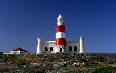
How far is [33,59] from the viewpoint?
1991 inches

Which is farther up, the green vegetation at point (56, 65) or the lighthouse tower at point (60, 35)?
the lighthouse tower at point (60, 35)

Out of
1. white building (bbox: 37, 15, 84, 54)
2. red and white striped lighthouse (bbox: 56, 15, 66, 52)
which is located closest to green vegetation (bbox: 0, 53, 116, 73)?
red and white striped lighthouse (bbox: 56, 15, 66, 52)

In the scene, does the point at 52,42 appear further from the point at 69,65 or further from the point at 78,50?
the point at 69,65

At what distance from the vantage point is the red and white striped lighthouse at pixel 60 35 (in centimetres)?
5988

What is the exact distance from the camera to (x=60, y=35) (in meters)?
59.9

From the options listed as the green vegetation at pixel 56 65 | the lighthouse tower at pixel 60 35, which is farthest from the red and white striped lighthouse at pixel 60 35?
the green vegetation at pixel 56 65

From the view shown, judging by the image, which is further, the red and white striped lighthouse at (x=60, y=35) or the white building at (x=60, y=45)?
the white building at (x=60, y=45)

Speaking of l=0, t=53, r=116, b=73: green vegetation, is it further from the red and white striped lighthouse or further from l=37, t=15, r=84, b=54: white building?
l=37, t=15, r=84, b=54: white building

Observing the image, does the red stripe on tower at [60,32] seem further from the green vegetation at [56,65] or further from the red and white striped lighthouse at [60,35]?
the green vegetation at [56,65]

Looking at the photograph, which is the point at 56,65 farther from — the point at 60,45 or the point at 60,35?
the point at 60,35

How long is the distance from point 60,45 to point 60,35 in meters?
1.90

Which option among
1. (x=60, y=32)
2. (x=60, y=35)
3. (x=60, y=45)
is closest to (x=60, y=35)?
(x=60, y=35)

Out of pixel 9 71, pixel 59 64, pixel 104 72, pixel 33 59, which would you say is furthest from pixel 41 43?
pixel 104 72

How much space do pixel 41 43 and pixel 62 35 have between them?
4.87 metres
